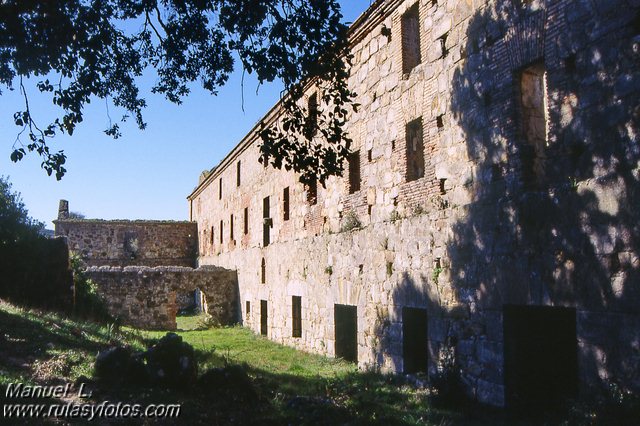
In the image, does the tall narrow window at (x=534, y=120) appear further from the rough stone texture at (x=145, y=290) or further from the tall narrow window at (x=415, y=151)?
the rough stone texture at (x=145, y=290)

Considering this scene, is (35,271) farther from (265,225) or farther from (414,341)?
(414,341)

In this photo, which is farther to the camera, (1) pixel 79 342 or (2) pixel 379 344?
(2) pixel 379 344

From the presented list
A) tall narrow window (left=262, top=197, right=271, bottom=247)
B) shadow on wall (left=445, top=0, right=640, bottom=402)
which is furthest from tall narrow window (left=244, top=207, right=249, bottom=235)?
shadow on wall (left=445, top=0, right=640, bottom=402)

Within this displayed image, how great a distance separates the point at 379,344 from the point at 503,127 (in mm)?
4526

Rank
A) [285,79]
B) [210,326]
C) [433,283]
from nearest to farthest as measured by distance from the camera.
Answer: [285,79], [433,283], [210,326]

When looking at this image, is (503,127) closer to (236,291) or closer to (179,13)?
(179,13)

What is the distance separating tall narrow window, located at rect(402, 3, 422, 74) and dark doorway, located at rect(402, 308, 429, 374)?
14.1 feet

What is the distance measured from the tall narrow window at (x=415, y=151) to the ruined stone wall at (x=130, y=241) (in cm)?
2319

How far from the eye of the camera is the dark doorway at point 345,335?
1165cm

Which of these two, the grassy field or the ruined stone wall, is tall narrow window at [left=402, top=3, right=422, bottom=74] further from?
the ruined stone wall

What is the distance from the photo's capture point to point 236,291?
2061 cm

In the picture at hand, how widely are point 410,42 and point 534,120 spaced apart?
3436 mm

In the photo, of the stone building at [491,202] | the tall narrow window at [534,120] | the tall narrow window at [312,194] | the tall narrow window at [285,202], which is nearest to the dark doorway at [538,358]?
the stone building at [491,202]

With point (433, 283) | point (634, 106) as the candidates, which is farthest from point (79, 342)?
point (634, 106)
